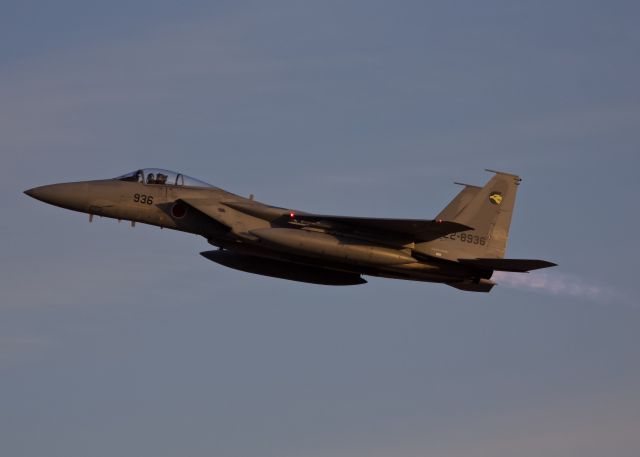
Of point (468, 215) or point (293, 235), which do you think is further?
point (468, 215)

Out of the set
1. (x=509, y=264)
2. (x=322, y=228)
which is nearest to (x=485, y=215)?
(x=509, y=264)

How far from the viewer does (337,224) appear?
30797 mm

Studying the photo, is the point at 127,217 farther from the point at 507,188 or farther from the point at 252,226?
the point at 507,188

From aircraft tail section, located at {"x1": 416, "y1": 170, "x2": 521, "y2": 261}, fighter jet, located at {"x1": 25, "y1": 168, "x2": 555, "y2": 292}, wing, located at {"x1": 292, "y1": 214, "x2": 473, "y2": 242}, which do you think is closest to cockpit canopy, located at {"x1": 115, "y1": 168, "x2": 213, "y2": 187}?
fighter jet, located at {"x1": 25, "y1": 168, "x2": 555, "y2": 292}

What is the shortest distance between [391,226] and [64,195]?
330 inches

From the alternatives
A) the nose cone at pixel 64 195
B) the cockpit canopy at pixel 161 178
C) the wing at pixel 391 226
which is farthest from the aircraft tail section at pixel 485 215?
the nose cone at pixel 64 195

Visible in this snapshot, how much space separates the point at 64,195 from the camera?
3119cm

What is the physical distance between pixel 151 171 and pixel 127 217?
1384 millimetres

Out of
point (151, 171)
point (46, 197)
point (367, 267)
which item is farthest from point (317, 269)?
point (46, 197)

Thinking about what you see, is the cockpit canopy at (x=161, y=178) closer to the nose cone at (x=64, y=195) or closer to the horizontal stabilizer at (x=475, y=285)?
the nose cone at (x=64, y=195)

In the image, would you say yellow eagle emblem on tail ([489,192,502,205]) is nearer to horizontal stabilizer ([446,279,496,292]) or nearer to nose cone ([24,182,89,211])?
horizontal stabilizer ([446,279,496,292])

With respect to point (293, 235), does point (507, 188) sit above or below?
above

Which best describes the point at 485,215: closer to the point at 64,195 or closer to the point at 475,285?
the point at 475,285

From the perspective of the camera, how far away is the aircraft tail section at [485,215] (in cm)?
3203
